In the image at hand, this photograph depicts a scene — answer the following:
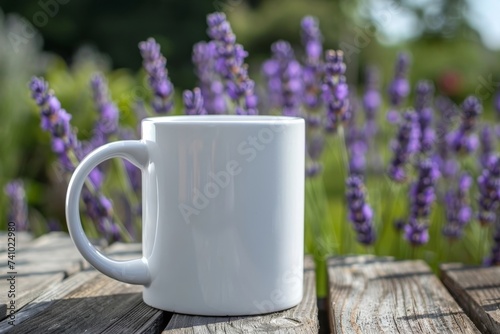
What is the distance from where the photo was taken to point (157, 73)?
1429 mm

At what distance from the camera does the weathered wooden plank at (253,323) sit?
862 mm

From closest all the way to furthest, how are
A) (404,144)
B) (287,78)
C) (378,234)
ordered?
(404,144)
(287,78)
(378,234)

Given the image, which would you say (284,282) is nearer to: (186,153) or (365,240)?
(186,153)

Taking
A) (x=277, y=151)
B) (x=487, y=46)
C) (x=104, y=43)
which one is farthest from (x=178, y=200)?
(x=487, y=46)

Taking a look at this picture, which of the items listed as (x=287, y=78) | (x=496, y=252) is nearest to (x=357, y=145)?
(x=287, y=78)

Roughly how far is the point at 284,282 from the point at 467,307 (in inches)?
11.4

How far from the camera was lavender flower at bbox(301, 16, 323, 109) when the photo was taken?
1.75 m

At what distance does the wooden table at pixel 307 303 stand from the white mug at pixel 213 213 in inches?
1.6

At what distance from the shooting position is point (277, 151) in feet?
3.00

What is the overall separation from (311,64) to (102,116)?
54 centimetres

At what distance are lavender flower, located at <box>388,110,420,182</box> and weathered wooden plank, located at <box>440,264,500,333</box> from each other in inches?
12.9

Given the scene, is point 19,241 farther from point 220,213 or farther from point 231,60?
point 220,213

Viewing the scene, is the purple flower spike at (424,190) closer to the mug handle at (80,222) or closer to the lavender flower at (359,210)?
the lavender flower at (359,210)

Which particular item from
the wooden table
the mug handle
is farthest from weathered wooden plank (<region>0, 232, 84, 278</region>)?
the mug handle
